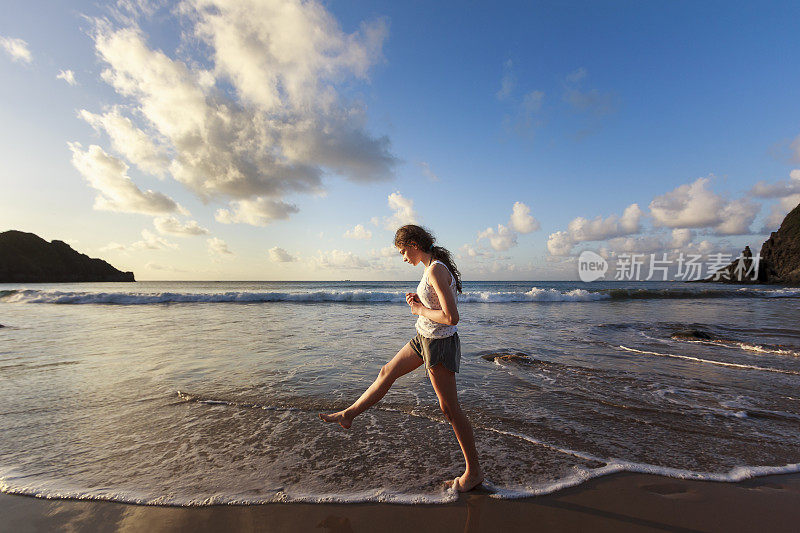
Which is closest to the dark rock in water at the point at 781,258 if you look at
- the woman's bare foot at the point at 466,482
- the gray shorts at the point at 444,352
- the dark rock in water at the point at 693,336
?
the dark rock in water at the point at 693,336

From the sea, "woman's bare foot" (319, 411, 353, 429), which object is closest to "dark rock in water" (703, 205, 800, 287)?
the sea

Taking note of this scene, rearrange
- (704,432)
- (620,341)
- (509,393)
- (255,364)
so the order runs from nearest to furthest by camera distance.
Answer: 1. (704,432)
2. (509,393)
3. (255,364)
4. (620,341)

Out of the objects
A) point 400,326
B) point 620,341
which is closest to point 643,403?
point 620,341

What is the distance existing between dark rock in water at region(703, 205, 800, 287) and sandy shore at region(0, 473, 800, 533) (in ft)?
276

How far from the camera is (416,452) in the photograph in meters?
3.32

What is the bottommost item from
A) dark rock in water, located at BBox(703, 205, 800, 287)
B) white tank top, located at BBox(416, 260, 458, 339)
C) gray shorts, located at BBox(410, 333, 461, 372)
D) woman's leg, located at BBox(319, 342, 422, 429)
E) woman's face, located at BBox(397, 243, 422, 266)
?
woman's leg, located at BBox(319, 342, 422, 429)

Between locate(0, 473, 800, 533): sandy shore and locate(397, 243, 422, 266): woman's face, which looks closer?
locate(0, 473, 800, 533): sandy shore

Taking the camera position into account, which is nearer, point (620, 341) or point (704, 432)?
point (704, 432)

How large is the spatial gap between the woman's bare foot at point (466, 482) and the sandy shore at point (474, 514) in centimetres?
7

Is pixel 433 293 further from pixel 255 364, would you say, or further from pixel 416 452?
pixel 255 364

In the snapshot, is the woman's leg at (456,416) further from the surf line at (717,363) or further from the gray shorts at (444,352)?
the surf line at (717,363)

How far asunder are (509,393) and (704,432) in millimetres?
2196

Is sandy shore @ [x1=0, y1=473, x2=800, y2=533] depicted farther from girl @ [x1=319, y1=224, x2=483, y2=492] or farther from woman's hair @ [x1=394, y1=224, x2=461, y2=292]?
woman's hair @ [x1=394, y1=224, x2=461, y2=292]

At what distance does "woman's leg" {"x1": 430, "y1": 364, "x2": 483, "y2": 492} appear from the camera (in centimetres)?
272
